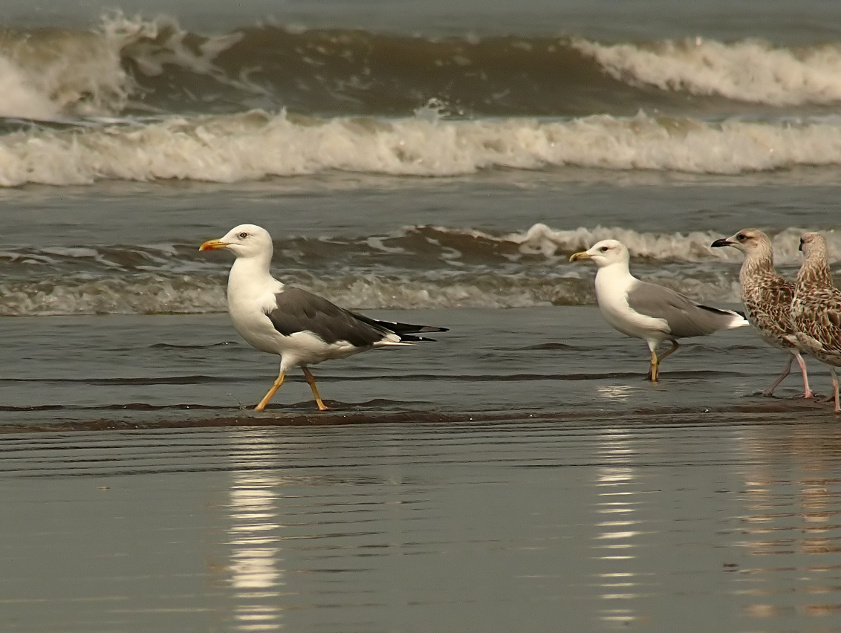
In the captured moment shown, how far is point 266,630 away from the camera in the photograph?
10.1 ft

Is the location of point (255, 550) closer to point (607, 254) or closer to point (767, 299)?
point (767, 299)

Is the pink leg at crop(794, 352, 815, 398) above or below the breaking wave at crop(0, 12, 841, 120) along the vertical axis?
below

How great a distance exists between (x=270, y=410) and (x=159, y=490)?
7.15 ft

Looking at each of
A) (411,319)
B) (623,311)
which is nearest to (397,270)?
(411,319)

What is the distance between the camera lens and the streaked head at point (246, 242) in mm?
7422

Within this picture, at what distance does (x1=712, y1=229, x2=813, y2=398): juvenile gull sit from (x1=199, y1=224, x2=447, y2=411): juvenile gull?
1843 mm

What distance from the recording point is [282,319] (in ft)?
Answer: 23.6

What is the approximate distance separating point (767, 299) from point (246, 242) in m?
2.87

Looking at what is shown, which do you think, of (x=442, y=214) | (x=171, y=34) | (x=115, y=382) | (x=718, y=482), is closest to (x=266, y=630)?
(x=718, y=482)

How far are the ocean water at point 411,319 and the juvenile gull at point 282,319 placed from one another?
25 centimetres

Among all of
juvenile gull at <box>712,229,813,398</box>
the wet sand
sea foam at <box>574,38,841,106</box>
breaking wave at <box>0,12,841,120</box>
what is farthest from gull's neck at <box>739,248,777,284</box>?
sea foam at <box>574,38,841,106</box>

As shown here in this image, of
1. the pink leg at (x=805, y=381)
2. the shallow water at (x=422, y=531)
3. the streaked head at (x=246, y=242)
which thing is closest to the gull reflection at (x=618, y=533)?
the shallow water at (x=422, y=531)

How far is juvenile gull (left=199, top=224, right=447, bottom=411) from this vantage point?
7.20 m

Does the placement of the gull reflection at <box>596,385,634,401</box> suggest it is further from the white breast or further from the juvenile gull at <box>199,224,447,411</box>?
the white breast
